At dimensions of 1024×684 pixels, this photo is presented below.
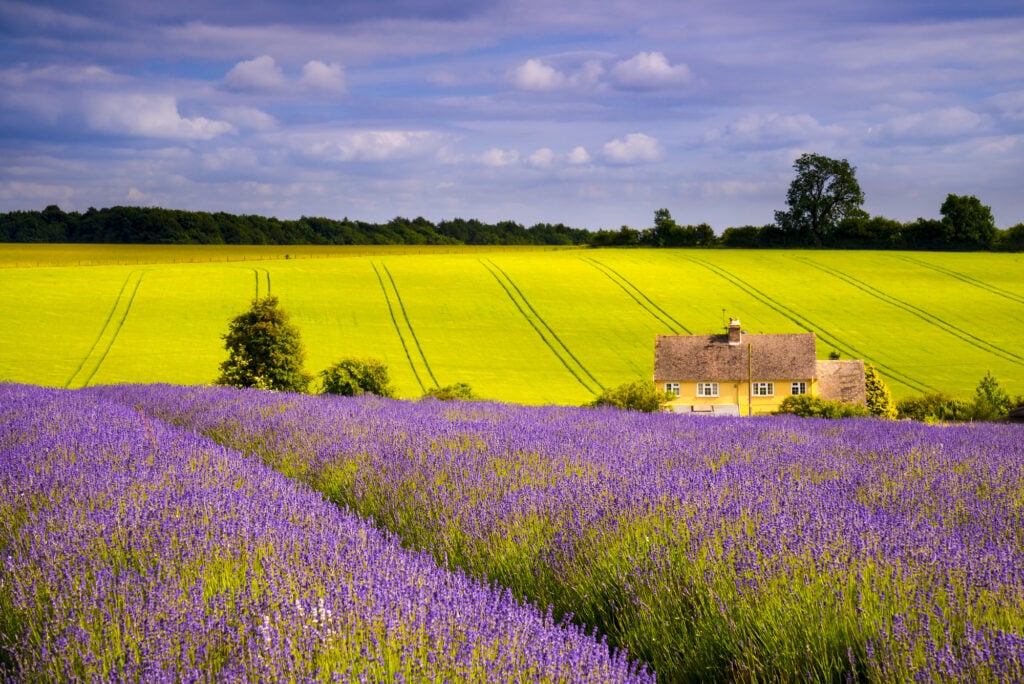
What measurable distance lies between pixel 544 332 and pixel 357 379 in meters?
22.1

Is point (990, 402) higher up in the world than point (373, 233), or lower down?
lower down

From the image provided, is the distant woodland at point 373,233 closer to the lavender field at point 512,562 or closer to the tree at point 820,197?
the tree at point 820,197

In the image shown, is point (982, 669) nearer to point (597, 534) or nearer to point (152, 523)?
point (597, 534)

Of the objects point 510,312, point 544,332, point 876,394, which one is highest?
point 510,312

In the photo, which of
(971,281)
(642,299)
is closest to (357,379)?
(642,299)

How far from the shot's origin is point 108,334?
135 ft

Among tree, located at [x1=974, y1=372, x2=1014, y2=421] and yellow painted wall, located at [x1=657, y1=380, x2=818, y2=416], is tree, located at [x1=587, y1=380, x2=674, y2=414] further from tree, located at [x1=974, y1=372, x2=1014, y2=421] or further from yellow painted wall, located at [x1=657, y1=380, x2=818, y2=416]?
yellow painted wall, located at [x1=657, y1=380, x2=818, y2=416]

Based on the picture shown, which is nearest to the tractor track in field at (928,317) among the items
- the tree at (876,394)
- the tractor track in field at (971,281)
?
the tractor track in field at (971,281)

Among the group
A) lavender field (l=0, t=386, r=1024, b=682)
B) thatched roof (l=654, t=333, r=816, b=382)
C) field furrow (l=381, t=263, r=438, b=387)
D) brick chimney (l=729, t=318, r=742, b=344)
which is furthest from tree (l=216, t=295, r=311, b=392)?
brick chimney (l=729, t=318, r=742, b=344)

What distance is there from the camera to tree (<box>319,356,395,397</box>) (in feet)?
82.3

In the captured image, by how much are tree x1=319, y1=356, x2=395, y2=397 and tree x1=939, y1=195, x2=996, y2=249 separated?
2654 inches

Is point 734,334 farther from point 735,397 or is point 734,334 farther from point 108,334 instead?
point 108,334

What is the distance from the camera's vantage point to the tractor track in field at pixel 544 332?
39312 mm

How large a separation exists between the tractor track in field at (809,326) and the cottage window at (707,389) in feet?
28.0
